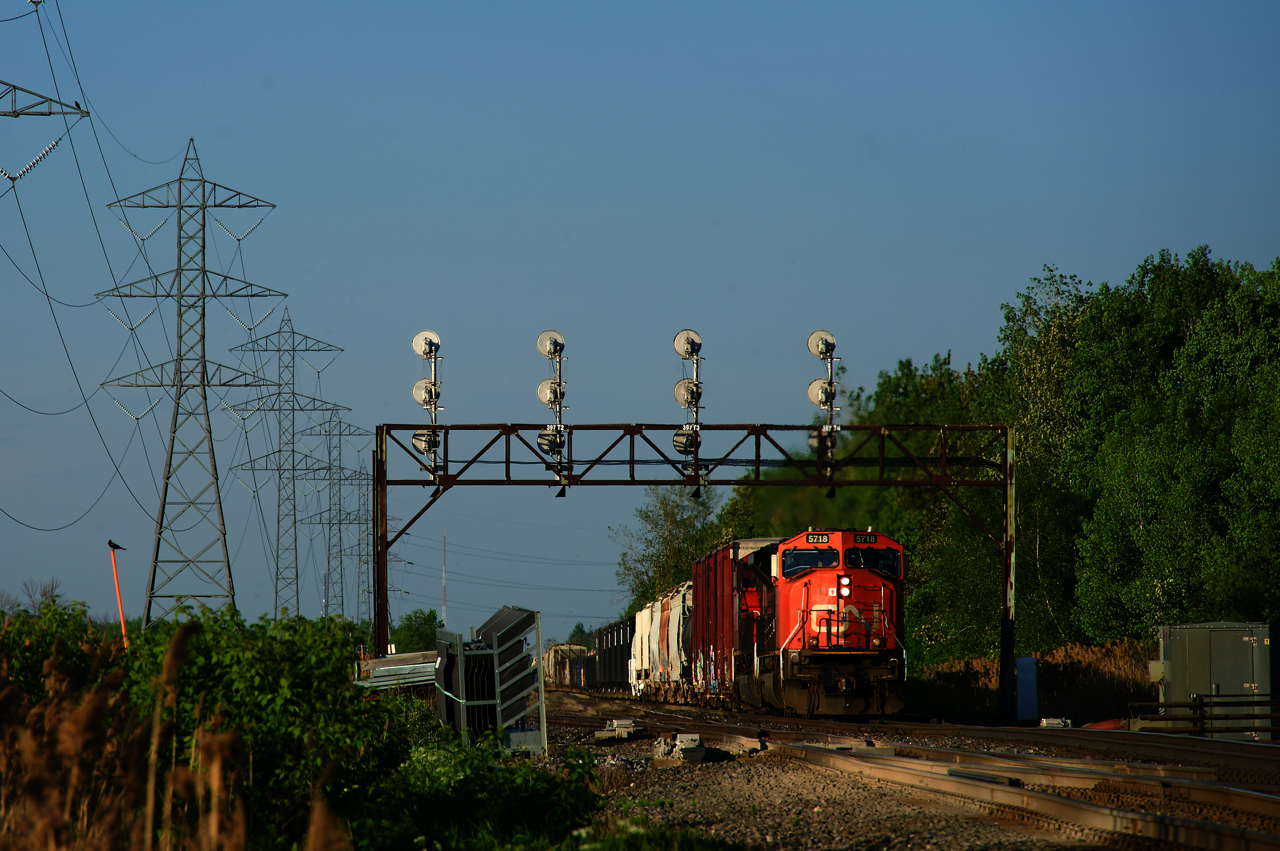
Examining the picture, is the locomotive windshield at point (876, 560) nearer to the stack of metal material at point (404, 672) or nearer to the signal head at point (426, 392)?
the stack of metal material at point (404, 672)

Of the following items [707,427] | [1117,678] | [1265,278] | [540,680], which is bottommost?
[1117,678]

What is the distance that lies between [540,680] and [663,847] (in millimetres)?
7437

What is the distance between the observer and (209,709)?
395 inches

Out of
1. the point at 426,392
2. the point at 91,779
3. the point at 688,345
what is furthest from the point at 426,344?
the point at 91,779

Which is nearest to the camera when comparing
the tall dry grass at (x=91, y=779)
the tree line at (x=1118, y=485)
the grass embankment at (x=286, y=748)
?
the tall dry grass at (x=91, y=779)

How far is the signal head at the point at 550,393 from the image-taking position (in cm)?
2986

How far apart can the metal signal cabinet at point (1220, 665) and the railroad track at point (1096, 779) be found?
15.3 ft


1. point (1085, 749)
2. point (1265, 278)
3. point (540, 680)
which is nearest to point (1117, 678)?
point (1085, 749)

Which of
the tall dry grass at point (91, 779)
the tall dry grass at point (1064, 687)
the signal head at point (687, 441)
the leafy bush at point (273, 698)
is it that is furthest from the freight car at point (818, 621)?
the tall dry grass at point (91, 779)

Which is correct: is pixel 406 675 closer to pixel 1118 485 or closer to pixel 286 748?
pixel 286 748

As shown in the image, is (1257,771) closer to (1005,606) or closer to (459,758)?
(459,758)

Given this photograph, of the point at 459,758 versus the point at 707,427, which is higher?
the point at 707,427

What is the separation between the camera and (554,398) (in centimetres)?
2992

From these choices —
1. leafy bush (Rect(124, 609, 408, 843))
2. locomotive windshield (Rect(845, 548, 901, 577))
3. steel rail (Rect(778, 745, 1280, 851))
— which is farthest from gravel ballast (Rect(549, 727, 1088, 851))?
locomotive windshield (Rect(845, 548, 901, 577))
